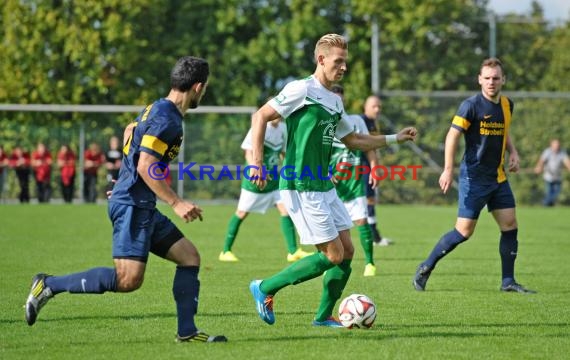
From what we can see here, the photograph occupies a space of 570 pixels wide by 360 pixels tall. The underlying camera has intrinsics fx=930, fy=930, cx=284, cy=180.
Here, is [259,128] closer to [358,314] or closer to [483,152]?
[358,314]

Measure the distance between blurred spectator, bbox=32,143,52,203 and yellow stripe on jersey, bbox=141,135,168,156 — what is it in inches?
797

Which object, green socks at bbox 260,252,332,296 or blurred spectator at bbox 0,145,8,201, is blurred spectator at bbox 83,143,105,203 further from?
green socks at bbox 260,252,332,296

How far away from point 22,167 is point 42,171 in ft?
1.83

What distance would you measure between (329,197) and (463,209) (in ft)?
8.46

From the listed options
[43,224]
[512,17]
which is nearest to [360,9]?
[512,17]

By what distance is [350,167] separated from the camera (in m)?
11.2

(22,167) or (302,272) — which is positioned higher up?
(302,272)

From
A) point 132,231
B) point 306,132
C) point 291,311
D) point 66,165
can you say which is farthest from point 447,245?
point 66,165

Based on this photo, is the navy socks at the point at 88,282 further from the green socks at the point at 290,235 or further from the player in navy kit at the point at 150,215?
the green socks at the point at 290,235

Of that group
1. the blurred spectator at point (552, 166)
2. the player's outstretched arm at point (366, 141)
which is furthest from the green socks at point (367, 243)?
the blurred spectator at point (552, 166)

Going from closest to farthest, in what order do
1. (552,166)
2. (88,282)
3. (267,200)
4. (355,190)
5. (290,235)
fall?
(88,282), (355,190), (290,235), (267,200), (552,166)

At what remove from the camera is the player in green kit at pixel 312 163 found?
6.74m

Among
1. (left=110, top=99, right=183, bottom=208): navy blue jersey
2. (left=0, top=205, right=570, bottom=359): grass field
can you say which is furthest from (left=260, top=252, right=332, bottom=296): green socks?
(left=110, top=99, right=183, bottom=208): navy blue jersey

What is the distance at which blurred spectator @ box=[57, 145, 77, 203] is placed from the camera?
25500 millimetres
